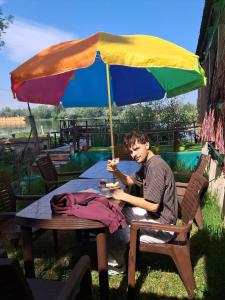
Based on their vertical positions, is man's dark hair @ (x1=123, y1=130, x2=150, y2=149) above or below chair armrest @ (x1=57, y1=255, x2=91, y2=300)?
above

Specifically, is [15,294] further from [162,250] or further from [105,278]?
[162,250]

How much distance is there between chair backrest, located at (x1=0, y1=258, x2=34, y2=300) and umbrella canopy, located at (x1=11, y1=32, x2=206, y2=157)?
1966mm

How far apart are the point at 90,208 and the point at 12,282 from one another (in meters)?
1.26

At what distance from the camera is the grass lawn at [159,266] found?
10.3 ft

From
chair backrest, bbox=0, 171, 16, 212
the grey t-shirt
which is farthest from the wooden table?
chair backrest, bbox=0, 171, 16, 212

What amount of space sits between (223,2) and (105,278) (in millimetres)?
4163

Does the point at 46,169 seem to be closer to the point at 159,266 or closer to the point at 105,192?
the point at 105,192

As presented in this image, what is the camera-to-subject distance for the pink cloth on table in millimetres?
2656

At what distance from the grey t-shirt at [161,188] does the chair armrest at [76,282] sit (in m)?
0.90

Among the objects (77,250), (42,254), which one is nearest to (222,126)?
(77,250)

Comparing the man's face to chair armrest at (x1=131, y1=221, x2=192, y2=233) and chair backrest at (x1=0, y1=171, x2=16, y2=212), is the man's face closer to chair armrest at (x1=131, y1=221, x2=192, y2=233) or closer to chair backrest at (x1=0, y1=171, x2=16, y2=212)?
chair armrest at (x1=131, y1=221, x2=192, y2=233)

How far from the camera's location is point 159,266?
3.64 metres

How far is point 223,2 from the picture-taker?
5.07 meters

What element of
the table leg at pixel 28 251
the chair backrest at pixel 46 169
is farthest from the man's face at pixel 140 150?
the chair backrest at pixel 46 169
